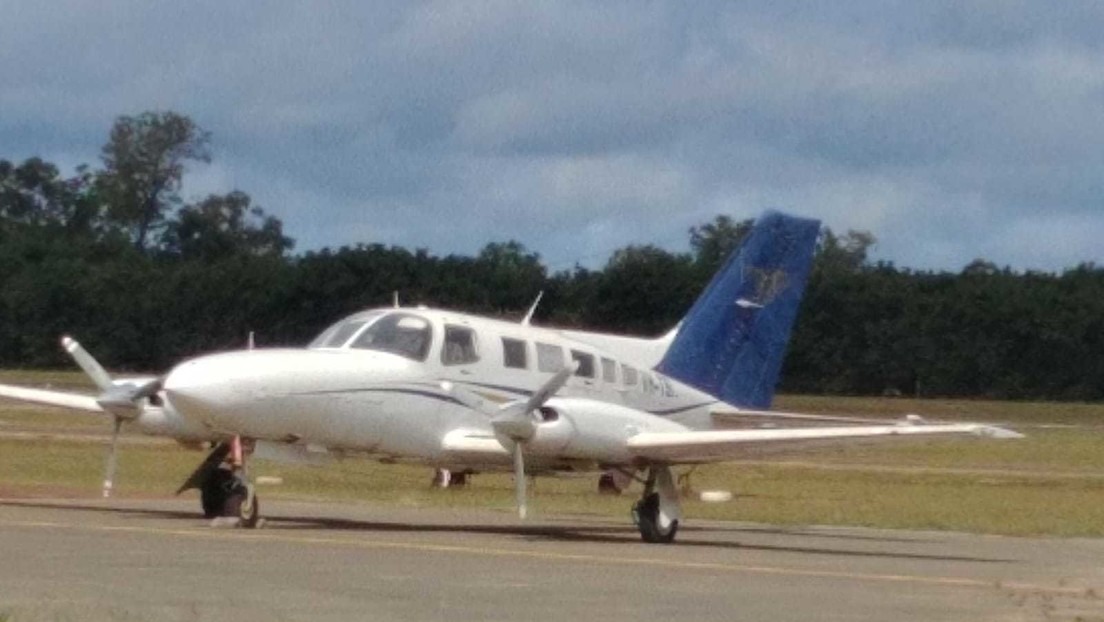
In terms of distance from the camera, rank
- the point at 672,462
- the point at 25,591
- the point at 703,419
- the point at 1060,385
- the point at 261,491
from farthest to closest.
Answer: the point at 1060,385
the point at 261,491
the point at 703,419
the point at 672,462
the point at 25,591

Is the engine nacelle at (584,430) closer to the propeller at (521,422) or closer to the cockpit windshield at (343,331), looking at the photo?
the propeller at (521,422)

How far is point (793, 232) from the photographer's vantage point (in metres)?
31.9

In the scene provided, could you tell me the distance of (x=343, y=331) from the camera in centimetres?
2694

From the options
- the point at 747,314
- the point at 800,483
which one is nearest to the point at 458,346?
the point at 747,314

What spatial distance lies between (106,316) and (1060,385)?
120ft

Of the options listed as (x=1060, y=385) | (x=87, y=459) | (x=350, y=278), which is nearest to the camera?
(x=87, y=459)

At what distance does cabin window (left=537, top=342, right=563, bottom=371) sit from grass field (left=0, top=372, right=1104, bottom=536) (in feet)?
8.05

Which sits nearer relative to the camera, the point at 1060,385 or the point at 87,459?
the point at 87,459

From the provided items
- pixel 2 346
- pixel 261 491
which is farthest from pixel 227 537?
pixel 2 346

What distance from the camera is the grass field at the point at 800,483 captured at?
112 ft

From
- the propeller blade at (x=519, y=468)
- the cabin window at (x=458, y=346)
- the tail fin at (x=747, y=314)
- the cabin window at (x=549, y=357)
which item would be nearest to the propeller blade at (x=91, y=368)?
the cabin window at (x=458, y=346)

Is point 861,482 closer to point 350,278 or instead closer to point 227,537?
point 227,537

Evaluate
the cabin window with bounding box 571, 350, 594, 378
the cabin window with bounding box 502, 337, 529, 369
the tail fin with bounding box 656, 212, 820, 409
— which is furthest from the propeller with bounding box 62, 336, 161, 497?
the tail fin with bounding box 656, 212, 820, 409

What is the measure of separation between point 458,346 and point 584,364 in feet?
7.71
